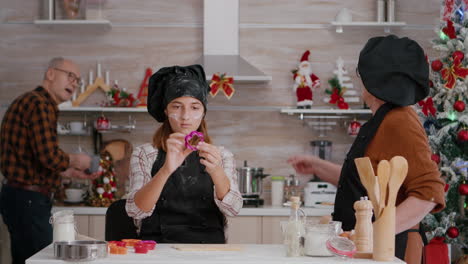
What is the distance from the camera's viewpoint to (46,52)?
5621 mm

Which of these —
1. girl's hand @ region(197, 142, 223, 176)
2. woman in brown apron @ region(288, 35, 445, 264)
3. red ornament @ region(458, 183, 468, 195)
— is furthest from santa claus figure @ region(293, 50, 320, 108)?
girl's hand @ region(197, 142, 223, 176)

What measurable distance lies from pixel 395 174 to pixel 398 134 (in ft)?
1.29

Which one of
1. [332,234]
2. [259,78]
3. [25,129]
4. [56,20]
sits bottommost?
[332,234]

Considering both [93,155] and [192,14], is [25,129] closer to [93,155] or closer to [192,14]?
[93,155]

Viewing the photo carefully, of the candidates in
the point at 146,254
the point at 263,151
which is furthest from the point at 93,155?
the point at 146,254

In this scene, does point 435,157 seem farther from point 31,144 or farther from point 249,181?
point 31,144

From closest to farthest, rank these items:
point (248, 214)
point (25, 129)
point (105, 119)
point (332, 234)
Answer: point (332, 234) → point (25, 129) → point (248, 214) → point (105, 119)

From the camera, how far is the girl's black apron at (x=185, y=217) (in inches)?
116

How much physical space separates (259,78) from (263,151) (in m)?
0.66

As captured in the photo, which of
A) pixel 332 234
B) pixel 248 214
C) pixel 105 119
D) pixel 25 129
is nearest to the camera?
pixel 332 234

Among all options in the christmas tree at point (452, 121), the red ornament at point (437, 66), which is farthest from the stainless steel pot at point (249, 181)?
the red ornament at point (437, 66)

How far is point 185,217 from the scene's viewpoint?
2975mm

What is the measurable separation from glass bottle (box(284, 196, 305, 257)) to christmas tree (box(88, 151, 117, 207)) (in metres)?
2.97

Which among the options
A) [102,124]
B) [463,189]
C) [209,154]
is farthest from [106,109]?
[209,154]
